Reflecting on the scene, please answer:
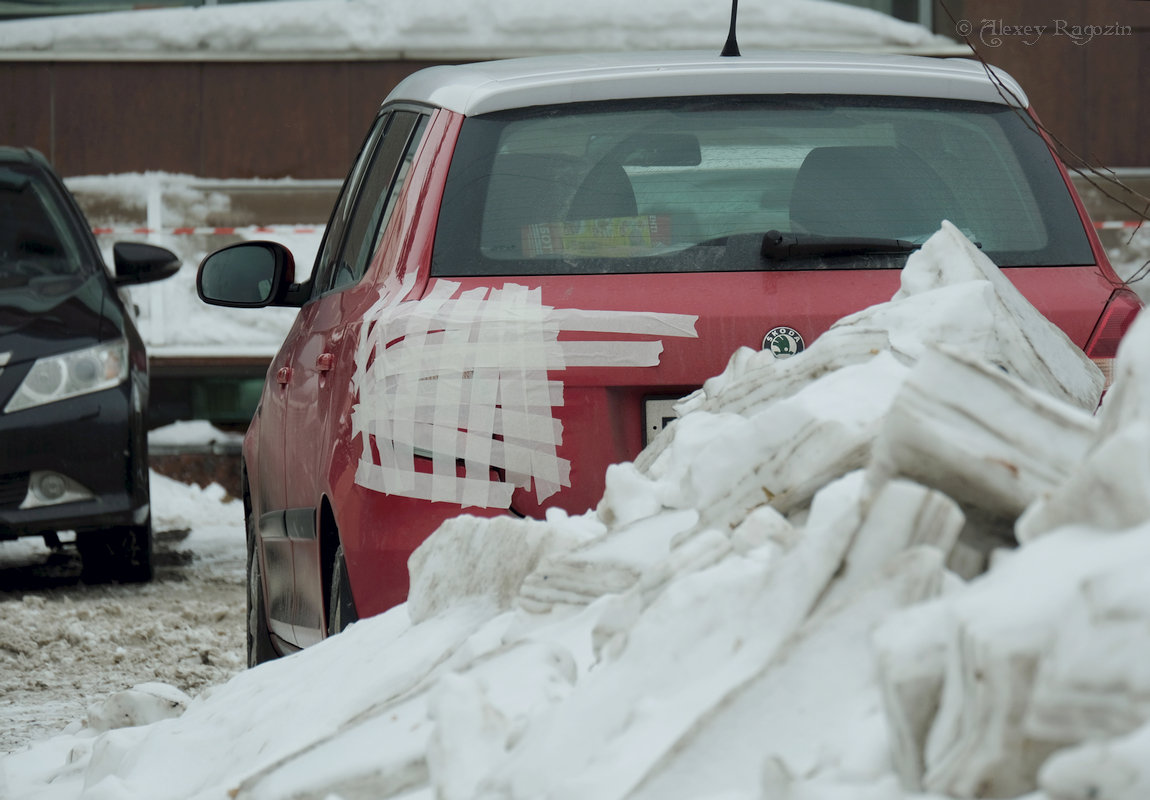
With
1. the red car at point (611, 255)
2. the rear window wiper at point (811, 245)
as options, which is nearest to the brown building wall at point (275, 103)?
the red car at point (611, 255)

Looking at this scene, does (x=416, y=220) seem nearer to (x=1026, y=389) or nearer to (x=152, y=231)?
(x=1026, y=389)

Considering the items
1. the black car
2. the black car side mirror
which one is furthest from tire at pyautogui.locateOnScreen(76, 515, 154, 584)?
the black car side mirror

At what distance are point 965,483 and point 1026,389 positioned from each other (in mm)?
155

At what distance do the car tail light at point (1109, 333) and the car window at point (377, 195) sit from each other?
1.46 metres

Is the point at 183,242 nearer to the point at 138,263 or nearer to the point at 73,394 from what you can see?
the point at 138,263

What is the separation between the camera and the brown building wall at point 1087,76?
14.1 metres

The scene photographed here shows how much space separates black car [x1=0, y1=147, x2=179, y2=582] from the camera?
714cm

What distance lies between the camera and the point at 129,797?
120 inches

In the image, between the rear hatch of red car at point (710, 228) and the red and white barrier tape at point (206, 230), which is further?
the red and white barrier tape at point (206, 230)

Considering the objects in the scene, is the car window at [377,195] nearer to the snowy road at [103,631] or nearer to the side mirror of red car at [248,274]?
the side mirror of red car at [248,274]

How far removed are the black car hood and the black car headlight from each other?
0.14 ft

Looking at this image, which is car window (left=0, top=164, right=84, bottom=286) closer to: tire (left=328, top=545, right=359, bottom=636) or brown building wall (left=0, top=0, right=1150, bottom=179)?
tire (left=328, top=545, right=359, bottom=636)

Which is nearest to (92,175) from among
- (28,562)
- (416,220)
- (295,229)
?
(295,229)

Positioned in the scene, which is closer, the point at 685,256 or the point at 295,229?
the point at 685,256
